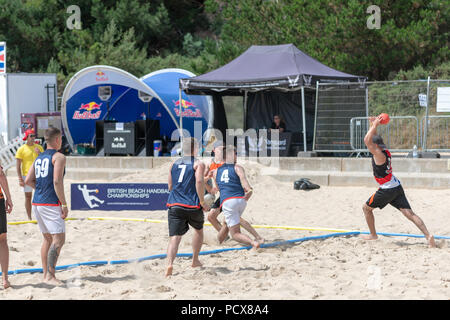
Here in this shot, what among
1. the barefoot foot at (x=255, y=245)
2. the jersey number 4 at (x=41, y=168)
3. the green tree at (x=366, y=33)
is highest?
the green tree at (x=366, y=33)

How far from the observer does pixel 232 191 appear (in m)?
7.75

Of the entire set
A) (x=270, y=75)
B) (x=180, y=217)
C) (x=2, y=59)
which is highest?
(x=2, y=59)

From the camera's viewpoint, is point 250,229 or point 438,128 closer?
point 250,229

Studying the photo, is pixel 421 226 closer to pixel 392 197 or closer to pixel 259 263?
pixel 392 197

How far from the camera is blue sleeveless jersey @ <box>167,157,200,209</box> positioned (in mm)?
6719

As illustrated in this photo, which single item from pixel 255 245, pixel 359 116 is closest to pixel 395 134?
pixel 359 116

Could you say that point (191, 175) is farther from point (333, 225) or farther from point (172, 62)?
point (172, 62)

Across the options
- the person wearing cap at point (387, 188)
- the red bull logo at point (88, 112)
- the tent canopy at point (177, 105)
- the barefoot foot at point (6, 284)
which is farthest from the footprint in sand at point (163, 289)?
the red bull logo at point (88, 112)

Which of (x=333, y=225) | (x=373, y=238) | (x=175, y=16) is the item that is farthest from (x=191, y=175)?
(x=175, y=16)

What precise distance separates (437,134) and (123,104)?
10834 millimetres

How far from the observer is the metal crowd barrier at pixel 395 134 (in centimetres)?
1452

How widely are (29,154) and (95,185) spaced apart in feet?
4.58

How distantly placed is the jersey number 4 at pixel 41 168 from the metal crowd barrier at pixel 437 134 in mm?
9926

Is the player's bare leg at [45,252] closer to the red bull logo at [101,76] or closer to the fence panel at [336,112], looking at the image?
the fence panel at [336,112]
